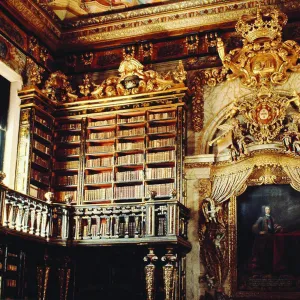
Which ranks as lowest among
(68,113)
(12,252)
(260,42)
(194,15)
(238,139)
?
(12,252)

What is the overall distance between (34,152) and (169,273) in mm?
3464

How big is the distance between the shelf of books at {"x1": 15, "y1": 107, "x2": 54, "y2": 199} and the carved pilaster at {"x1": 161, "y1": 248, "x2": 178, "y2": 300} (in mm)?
2842

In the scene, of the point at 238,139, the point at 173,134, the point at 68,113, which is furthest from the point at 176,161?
the point at 68,113

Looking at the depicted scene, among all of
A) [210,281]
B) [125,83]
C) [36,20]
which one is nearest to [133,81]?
[125,83]

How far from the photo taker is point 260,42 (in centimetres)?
1091

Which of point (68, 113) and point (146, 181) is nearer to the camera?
point (146, 181)

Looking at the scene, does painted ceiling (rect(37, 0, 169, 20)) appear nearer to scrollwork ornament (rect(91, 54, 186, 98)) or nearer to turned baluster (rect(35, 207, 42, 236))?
scrollwork ornament (rect(91, 54, 186, 98))

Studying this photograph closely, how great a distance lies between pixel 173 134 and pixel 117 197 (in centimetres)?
157

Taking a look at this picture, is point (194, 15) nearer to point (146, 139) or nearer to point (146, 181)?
point (146, 139)

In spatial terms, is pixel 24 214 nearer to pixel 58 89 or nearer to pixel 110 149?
pixel 110 149

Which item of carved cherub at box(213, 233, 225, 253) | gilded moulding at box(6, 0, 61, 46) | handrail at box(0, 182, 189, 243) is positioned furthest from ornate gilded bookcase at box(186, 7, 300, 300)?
gilded moulding at box(6, 0, 61, 46)

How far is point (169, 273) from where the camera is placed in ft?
31.6

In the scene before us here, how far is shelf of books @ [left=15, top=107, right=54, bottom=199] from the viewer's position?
1073 centimetres

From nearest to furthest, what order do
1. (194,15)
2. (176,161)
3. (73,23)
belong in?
(176,161) < (194,15) < (73,23)
